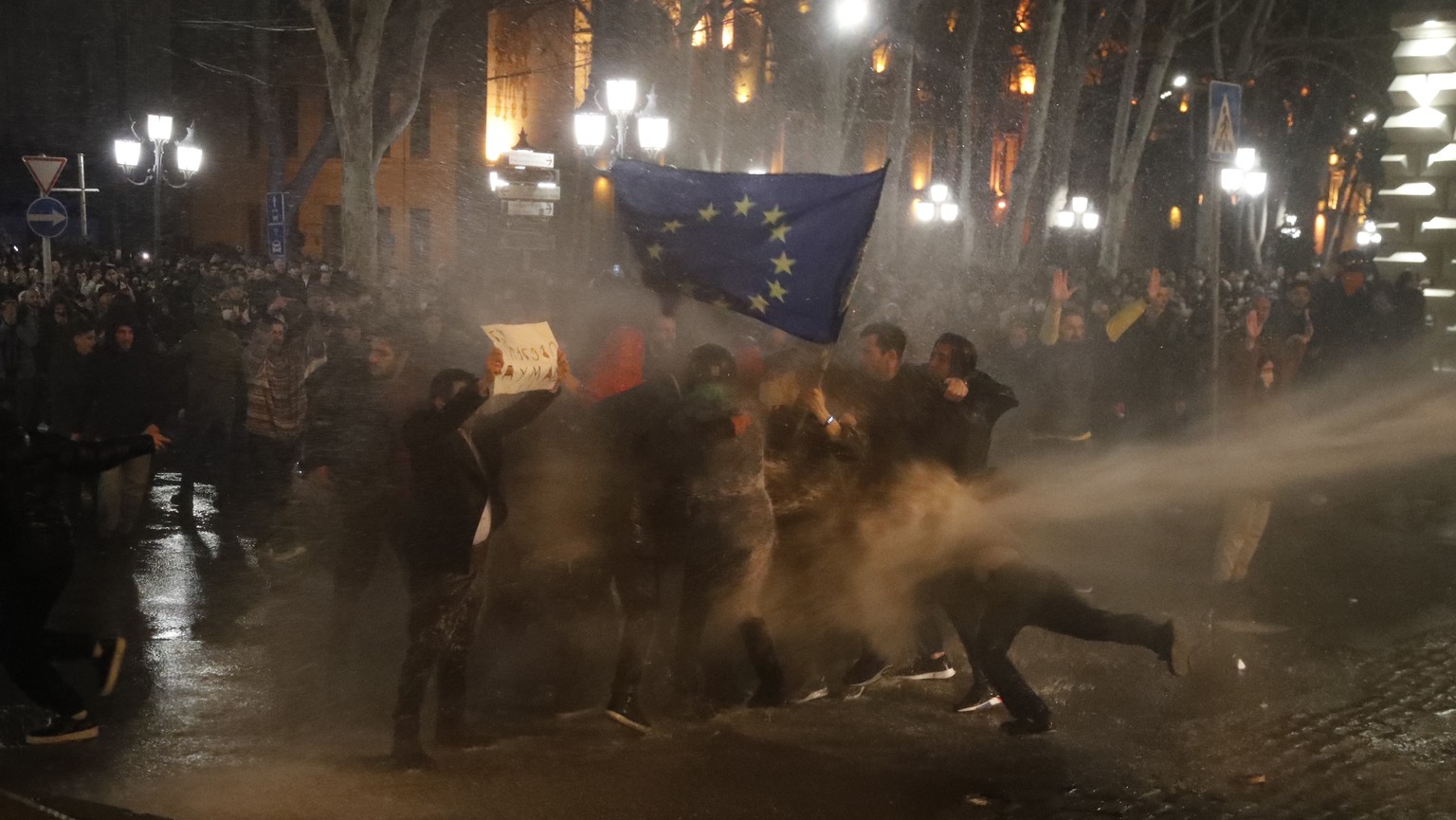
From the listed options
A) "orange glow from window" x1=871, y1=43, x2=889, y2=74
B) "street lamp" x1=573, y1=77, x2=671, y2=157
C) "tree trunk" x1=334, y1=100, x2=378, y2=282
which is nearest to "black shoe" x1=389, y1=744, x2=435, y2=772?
"street lamp" x1=573, y1=77, x2=671, y2=157

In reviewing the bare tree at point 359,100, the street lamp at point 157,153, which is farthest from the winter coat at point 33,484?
the street lamp at point 157,153

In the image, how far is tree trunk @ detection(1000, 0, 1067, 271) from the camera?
29.3 m

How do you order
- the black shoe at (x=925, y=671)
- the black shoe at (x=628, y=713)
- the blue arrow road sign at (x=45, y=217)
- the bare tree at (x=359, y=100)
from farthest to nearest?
the bare tree at (x=359, y=100)
the blue arrow road sign at (x=45, y=217)
the black shoe at (x=925, y=671)
the black shoe at (x=628, y=713)

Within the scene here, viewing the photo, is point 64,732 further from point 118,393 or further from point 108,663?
point 118,393

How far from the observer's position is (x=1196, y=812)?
5902mm

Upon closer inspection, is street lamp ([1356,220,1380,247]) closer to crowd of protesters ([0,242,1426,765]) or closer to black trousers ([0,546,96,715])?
crowd of protesters ([0,242,1426,765])

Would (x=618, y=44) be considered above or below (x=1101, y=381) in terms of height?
above

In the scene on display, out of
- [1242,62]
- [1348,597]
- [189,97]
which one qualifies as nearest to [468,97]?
[189,97]

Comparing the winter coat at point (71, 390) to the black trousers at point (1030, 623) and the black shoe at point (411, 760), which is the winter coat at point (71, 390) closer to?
the black shoe at point (411, 760)

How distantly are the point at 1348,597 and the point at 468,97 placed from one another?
42.9m

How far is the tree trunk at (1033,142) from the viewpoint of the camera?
96.2ft

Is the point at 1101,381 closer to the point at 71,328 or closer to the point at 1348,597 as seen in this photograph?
the point at 1348,597

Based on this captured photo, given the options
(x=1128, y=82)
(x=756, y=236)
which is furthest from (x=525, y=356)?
(x=1128, y=82)

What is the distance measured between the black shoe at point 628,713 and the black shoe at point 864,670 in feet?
3.85
